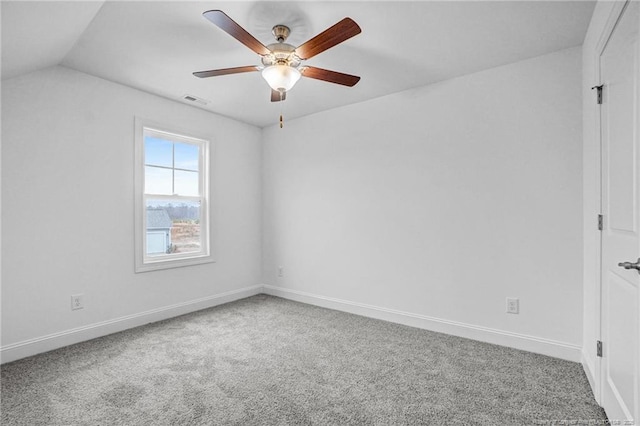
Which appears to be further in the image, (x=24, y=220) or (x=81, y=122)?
(x=81, y=122)

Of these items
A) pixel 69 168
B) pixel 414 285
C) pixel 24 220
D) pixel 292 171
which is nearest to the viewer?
pixel 24 220

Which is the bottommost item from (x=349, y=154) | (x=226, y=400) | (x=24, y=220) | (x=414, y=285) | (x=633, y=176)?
(x=226, y=400)

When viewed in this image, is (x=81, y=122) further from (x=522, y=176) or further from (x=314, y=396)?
(x=522, y=176)

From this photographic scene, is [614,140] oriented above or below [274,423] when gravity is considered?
above

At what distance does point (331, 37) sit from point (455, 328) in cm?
273

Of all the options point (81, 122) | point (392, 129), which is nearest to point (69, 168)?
point (81, 122)

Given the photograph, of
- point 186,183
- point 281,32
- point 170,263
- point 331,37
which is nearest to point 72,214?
point 170,263

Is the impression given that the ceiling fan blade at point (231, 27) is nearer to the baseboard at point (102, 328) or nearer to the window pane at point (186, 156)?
the window pane at point (186, 156)

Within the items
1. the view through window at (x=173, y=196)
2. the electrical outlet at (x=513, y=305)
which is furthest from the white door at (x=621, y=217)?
the view through window at (x=173, y=196)

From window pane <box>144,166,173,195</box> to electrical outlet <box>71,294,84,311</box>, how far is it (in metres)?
1.21

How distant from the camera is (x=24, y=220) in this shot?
267 cm

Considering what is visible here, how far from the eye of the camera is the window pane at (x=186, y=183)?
155 inches

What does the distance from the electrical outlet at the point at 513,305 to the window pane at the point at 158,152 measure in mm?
3816

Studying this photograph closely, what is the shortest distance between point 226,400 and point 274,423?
1.32 ft
